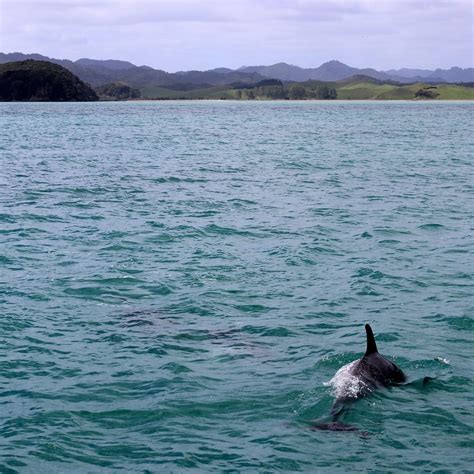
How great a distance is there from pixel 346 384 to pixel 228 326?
15.6 feet

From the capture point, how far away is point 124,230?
30.5 meters

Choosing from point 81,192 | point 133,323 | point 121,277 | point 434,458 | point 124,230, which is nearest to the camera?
point 434,458

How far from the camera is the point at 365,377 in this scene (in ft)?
47.1

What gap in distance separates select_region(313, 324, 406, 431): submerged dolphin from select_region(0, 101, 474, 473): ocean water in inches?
9.9

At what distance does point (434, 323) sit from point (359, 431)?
670 centimetres

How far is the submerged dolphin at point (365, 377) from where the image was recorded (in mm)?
13930

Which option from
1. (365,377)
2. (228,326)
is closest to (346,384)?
(365,377)

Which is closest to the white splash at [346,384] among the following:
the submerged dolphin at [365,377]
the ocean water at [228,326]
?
the submerged dolphin at [365,377]

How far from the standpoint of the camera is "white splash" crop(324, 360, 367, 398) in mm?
13992

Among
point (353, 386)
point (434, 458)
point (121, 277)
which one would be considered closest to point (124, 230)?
point (121, 277)

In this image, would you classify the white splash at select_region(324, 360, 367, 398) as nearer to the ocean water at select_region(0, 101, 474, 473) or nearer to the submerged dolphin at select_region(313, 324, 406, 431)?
the submerged dolphin at select_region(313, 324, 406, 431)

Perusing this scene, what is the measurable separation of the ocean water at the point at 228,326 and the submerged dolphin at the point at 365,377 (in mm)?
252

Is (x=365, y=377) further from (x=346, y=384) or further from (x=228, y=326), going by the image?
(x=228, y=326)

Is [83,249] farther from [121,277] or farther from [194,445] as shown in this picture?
[194,445]
